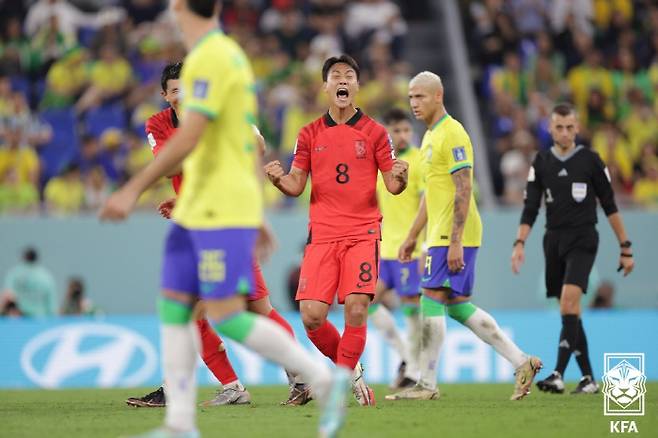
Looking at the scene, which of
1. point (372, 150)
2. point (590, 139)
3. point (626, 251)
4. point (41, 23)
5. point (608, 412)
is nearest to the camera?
point (608, 412)

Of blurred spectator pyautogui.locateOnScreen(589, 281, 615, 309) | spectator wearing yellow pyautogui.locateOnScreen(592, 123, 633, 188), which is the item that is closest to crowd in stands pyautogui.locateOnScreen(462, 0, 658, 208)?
spectator wearing yellow pyautogui.locateOnScreen(592, 123, 633, 188)

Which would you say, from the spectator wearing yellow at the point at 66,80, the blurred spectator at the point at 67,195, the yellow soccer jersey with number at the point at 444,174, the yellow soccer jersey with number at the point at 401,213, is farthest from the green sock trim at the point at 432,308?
the spectator wearing yellow at the point at 66,80

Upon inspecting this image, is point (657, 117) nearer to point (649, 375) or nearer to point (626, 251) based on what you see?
point (649, 375)

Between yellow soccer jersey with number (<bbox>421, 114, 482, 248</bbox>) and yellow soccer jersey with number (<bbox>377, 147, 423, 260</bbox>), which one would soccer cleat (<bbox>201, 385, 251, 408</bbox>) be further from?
yellow soccer jersey with number (<bbox>377, 147, 423, 260</bbox>)

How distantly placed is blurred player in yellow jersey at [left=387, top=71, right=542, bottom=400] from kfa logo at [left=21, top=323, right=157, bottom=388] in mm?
6018

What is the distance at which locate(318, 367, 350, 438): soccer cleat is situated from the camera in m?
6.70

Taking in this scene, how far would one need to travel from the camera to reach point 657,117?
21.1m

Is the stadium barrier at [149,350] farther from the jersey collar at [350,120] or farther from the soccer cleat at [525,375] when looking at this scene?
the jersey collar at [350,120]

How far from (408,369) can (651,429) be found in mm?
5221

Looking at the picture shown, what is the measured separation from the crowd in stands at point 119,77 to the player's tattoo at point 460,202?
28.2 ft

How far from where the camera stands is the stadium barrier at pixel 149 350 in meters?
16.0

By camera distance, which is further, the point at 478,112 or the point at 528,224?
the point at 478,112

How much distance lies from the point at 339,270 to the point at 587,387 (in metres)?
3.18

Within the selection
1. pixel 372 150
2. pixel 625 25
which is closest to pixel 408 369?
pixel 372 150
